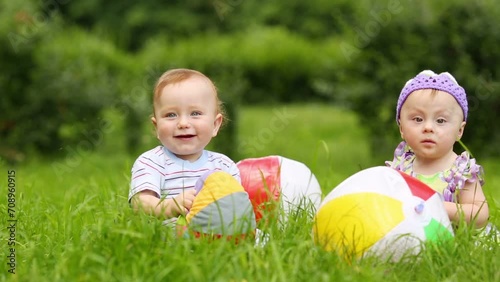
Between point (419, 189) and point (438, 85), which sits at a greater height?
point (438, 85)

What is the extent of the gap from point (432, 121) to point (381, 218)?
887 mm

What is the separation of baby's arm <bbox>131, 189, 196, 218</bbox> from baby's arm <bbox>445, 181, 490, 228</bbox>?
1345 mm

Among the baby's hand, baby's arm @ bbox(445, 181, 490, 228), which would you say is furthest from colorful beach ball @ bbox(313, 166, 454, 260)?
the baby's hand

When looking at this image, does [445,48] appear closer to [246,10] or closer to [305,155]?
[305,155]

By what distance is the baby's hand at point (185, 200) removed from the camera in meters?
3.97

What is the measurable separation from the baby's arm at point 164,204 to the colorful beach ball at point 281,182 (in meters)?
0.62

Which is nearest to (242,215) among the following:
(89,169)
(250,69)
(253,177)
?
(253,177)

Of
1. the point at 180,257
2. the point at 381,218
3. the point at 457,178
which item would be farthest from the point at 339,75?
the point at 180,257

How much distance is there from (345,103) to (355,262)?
22.6 feet

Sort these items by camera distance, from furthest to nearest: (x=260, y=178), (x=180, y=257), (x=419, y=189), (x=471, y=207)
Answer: (x=260, y=178), (x=471, y=207), (x=419, y=189), (x=180, y=257)

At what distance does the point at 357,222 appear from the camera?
3.74 meters

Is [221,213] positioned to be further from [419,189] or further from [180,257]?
[419,189]

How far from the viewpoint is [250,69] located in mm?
19547

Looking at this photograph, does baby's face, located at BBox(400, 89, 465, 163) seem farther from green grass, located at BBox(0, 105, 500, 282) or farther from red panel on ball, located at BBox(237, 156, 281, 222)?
red panel on ball, located at BBox(237, 156, 281, 222)
